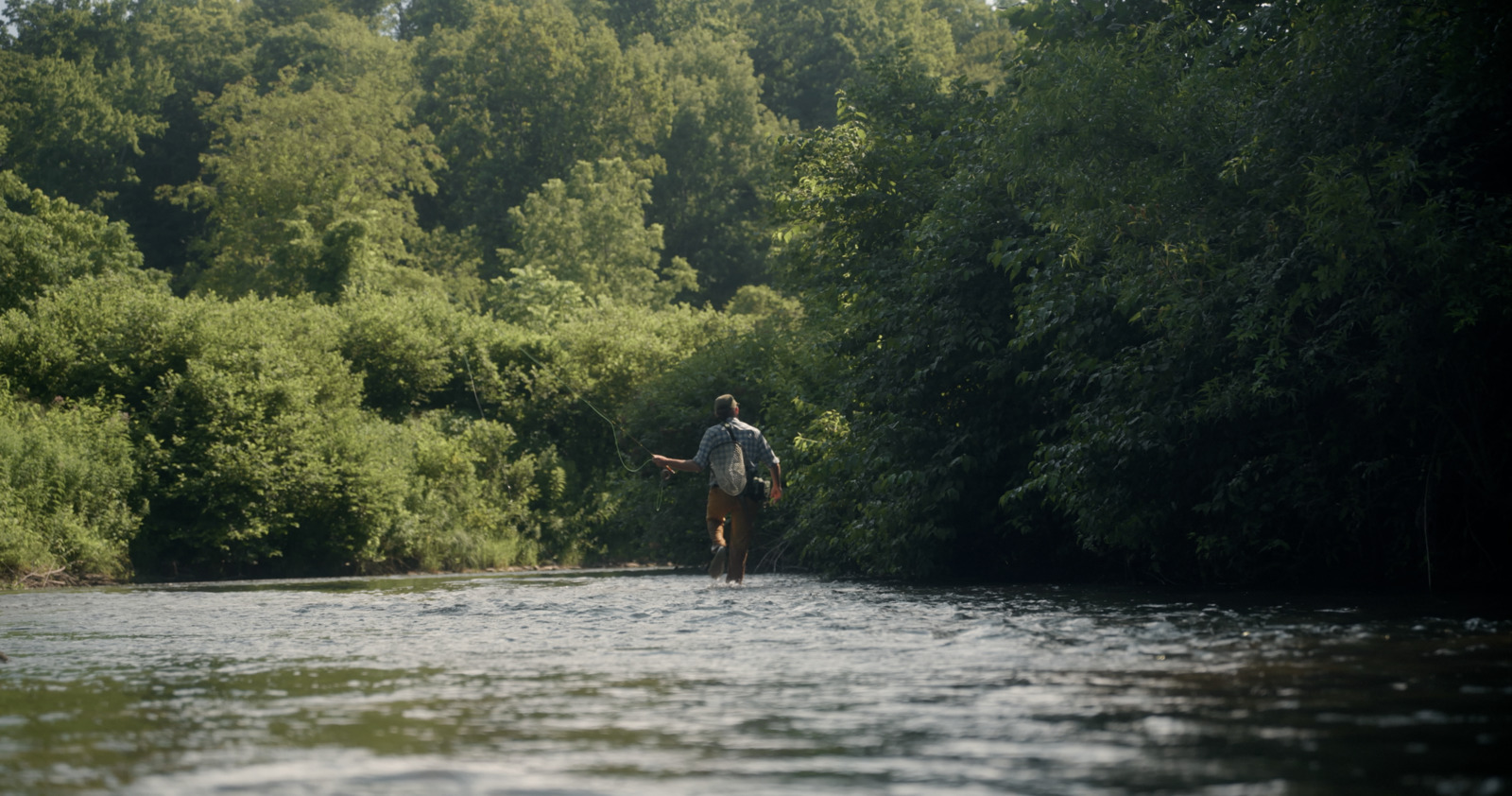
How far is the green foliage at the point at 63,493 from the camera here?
20312 millimetres

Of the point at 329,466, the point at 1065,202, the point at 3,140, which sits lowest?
the point at 329,466

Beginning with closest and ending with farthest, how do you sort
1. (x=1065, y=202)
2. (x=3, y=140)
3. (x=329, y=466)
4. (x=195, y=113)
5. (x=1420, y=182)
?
(x=1420, y=182), (x=1065, y=202), (x=329, y=466), (x=3, y=140), (x=195, y=113)

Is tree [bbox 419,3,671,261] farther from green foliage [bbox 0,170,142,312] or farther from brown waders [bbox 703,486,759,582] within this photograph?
brown waders [bbox 703,486,759,582]

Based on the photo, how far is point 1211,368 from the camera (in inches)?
498

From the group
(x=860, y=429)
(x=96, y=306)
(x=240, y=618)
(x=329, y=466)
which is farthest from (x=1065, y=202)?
(x=96, y=306)

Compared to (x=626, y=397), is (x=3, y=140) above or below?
above

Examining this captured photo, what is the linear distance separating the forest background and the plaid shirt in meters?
1.38

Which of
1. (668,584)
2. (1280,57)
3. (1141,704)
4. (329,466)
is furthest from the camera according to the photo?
(329,466)

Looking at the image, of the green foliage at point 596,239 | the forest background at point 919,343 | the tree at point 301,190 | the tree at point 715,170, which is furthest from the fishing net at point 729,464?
the tree at point 715,170

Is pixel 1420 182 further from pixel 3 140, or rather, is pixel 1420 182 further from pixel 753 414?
pixel 3 140

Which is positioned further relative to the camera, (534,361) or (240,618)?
(534,361)

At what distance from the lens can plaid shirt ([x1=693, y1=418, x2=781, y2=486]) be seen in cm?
1614

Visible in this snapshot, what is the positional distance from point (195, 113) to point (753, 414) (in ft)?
143

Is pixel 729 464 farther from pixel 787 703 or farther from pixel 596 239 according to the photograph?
pixel 596 239
